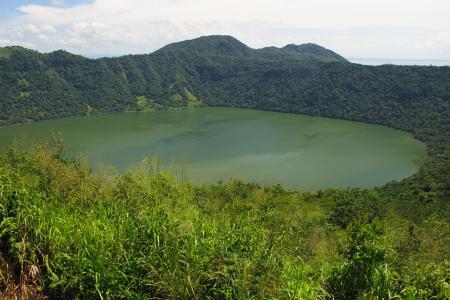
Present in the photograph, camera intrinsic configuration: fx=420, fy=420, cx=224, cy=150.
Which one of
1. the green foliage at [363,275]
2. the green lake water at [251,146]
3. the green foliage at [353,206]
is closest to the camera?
the green foliage at [363,275]

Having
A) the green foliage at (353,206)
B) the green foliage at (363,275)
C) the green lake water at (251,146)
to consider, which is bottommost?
the green lake water at (251,146)

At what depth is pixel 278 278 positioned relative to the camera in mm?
4430

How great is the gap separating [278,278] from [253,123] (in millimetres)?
94071

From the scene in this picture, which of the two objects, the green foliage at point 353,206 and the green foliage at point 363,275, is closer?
the green foliage at point 363,275

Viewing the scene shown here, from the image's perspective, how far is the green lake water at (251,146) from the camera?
52094 mm

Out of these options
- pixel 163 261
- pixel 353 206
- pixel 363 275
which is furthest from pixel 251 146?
pixel 163 261

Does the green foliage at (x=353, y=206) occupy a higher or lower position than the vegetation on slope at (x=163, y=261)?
lower

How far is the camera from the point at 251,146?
71.1m

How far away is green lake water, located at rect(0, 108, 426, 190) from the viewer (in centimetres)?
5209

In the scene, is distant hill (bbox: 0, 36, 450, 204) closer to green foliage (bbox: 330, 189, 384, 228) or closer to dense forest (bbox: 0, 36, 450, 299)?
dense forest (bbox: 0, 36, 450, 299)

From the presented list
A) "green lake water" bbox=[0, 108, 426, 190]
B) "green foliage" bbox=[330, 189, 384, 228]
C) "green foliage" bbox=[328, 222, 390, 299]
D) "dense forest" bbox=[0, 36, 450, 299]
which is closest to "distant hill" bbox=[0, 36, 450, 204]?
"green lake water" bbox=[0, 108, 426, 190]

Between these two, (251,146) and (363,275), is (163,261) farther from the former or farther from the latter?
(251,146)

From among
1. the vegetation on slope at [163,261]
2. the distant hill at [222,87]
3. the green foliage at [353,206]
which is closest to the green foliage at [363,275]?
the vegetation on slope at [163,261]

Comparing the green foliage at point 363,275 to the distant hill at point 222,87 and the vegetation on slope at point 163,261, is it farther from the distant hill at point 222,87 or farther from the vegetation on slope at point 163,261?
the distant hill at point 222,87
